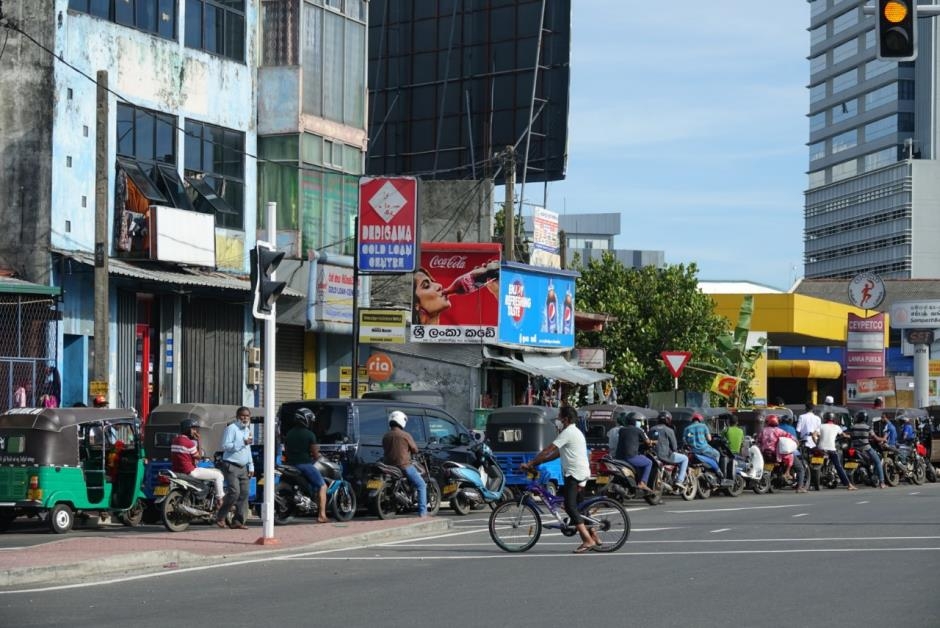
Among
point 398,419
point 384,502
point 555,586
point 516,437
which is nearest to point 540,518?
point 555,586

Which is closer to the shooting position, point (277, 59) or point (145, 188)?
point (145, 188)

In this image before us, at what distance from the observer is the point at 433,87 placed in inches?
2188

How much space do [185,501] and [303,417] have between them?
89.3 inches

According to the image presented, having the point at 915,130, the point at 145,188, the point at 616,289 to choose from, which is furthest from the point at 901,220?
the point at 145,188

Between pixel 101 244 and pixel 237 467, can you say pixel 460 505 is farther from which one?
pixel 101 244

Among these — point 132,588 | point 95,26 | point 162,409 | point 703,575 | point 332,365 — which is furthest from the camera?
point 332,365

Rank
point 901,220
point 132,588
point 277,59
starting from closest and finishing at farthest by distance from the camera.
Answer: point 132,588
point 277,59
point 901,220

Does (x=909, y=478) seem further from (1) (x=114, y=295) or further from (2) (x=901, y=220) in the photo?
(2) (x=901, y=220)

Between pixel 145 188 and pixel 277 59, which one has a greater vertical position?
pixel 277 59

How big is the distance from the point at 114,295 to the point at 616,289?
30667 millimetres

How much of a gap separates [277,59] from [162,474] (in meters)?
16.1

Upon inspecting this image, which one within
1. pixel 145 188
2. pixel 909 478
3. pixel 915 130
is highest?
pixel 915 130

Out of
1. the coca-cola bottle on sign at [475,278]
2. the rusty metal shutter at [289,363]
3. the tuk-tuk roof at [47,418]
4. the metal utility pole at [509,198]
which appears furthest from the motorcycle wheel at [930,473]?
the tuk-tuk roof at [47,418]

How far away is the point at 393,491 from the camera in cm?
2320
